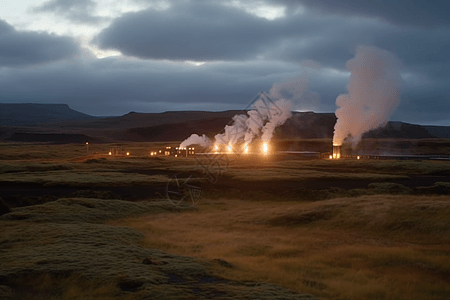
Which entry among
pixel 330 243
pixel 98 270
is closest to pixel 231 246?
pixel 330 243

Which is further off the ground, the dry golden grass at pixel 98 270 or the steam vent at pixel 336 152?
the steam vent at pixel 336 152

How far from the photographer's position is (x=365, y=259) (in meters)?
18.5

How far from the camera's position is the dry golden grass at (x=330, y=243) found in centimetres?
1535

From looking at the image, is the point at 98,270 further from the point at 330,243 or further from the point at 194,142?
the point at 194,142

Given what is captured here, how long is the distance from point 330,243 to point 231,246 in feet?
16.5

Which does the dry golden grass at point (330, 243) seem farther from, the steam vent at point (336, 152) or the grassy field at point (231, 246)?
the steam vent at point (336, 152)

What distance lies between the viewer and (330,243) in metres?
22.0

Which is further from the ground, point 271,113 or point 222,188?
point 271,113

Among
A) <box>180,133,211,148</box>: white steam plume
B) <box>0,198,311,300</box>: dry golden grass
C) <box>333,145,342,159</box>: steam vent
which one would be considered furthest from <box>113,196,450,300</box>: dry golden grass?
<box>180,133,211,148</box>: white steam plume

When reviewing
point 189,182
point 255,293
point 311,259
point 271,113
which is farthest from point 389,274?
point 271,113

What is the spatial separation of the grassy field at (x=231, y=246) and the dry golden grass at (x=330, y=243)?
5cm

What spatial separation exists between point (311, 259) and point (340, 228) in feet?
26.1

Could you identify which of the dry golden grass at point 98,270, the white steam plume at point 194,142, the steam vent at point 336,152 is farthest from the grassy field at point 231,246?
the white steam plume at point 194,142

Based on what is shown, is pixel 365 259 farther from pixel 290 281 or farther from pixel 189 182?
pixel 189 182
